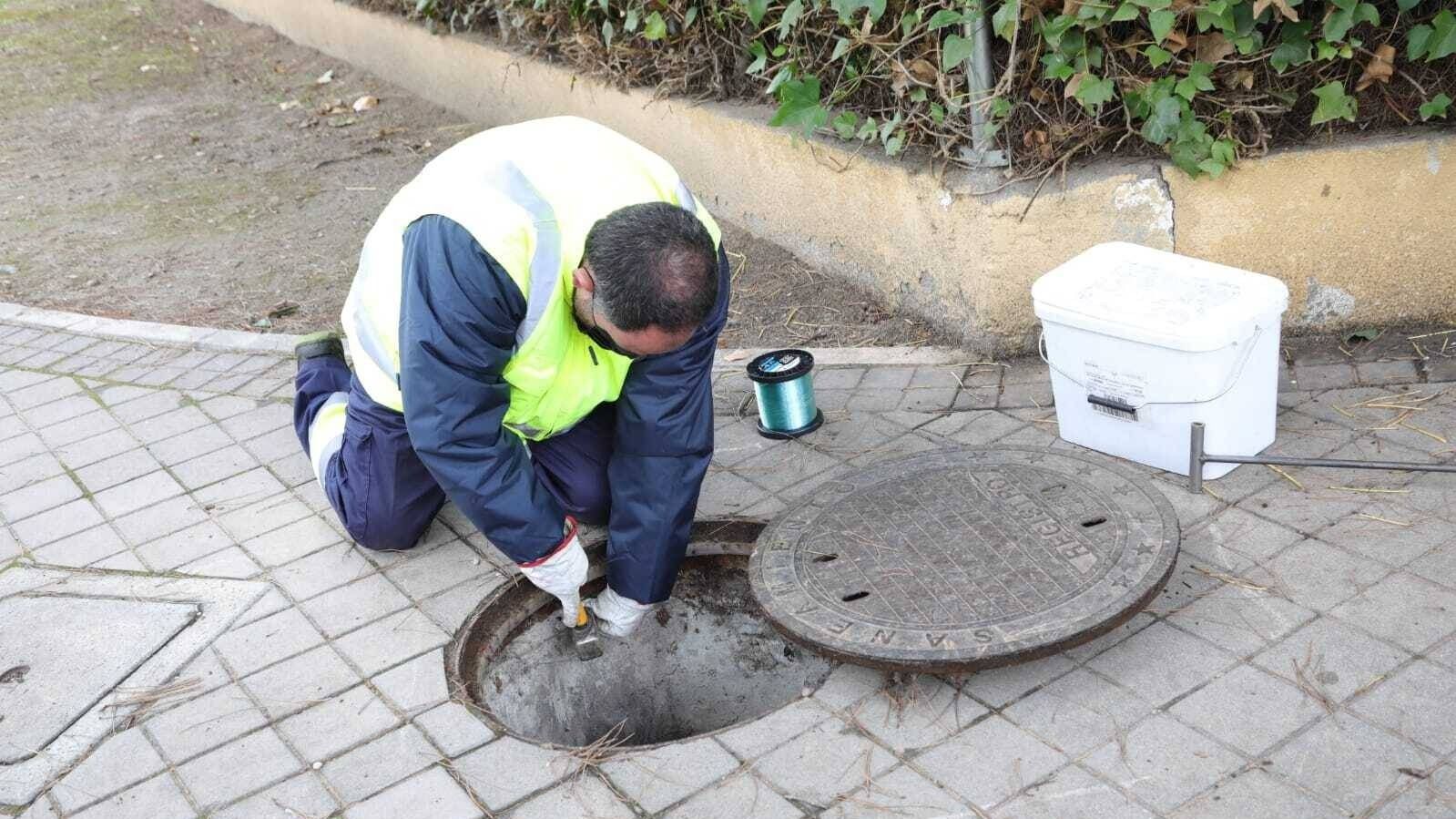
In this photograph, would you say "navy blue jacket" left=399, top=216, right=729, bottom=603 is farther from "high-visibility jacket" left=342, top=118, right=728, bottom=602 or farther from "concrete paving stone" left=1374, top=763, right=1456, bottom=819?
"concrete paving stone" left=1374, top=763, right=1456, bottom=819

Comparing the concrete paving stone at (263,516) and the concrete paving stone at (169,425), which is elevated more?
the concrete paving stone at (169,425)

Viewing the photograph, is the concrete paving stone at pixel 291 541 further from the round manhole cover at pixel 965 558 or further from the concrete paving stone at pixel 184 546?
the round manhole cover at pixel 965 558

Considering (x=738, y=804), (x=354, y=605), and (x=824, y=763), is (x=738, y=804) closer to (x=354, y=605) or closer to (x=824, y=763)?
(x=824, y=763)

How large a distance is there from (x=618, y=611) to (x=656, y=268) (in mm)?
1090

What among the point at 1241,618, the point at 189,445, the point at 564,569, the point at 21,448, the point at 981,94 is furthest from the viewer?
the point at 21,448

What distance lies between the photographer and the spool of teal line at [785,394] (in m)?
3.90

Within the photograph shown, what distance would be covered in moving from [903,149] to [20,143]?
22.5 ft

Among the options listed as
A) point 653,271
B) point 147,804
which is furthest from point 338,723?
point 653,271

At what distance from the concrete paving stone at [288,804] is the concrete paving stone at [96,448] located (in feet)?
6.75

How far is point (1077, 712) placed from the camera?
2684 mm

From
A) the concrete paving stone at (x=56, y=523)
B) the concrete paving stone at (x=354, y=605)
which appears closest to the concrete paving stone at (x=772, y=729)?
the concrete paving stone at (x=354, y=605)

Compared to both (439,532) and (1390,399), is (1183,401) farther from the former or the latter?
(439,532)

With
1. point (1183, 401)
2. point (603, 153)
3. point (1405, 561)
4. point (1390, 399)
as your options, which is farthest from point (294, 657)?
point (1390, 399)

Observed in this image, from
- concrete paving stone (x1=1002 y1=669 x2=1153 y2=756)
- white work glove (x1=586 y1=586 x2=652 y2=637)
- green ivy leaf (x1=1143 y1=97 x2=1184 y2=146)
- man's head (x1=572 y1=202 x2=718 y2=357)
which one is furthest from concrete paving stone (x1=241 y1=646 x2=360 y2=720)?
green ivy leaf (x1=1143 y1=97 x2=1184 y2=146)
